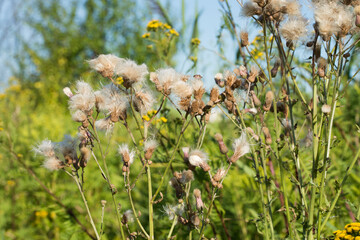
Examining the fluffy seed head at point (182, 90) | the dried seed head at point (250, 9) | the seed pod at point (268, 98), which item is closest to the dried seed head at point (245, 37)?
the dried seed head at point (250, 9)

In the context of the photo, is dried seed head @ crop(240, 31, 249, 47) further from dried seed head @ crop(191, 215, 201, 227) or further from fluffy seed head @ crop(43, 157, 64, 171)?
fluffy seed head @ crop(43, 157, 64, 171)

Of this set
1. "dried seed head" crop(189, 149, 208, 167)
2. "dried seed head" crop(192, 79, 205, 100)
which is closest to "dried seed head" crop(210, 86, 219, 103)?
"dried seed head" crop(192, 79, 205, 100)

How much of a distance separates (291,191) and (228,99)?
924 millimetres

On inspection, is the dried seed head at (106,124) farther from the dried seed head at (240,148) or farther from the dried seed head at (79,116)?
the dried seed head at (240,148)

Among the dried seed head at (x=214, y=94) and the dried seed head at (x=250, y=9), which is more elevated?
the dried seed head at (x=250, y=9)

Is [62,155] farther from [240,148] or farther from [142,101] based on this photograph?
[240,148]

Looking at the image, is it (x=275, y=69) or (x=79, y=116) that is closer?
(x=79, y=116)

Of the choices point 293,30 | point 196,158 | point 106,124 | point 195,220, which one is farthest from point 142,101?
point 293,30

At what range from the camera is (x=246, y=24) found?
115cm

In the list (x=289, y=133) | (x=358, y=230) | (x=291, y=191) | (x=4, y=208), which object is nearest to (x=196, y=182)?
(x=291, y=191)

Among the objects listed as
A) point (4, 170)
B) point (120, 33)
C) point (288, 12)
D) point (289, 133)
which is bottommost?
point (289, 133)

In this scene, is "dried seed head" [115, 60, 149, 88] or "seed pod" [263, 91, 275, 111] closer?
"dried seed head" [115, 60, 149, 88]

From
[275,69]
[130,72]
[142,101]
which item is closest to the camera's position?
Result: [130,72]

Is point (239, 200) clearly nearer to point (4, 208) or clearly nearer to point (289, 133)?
point (289, 133)
